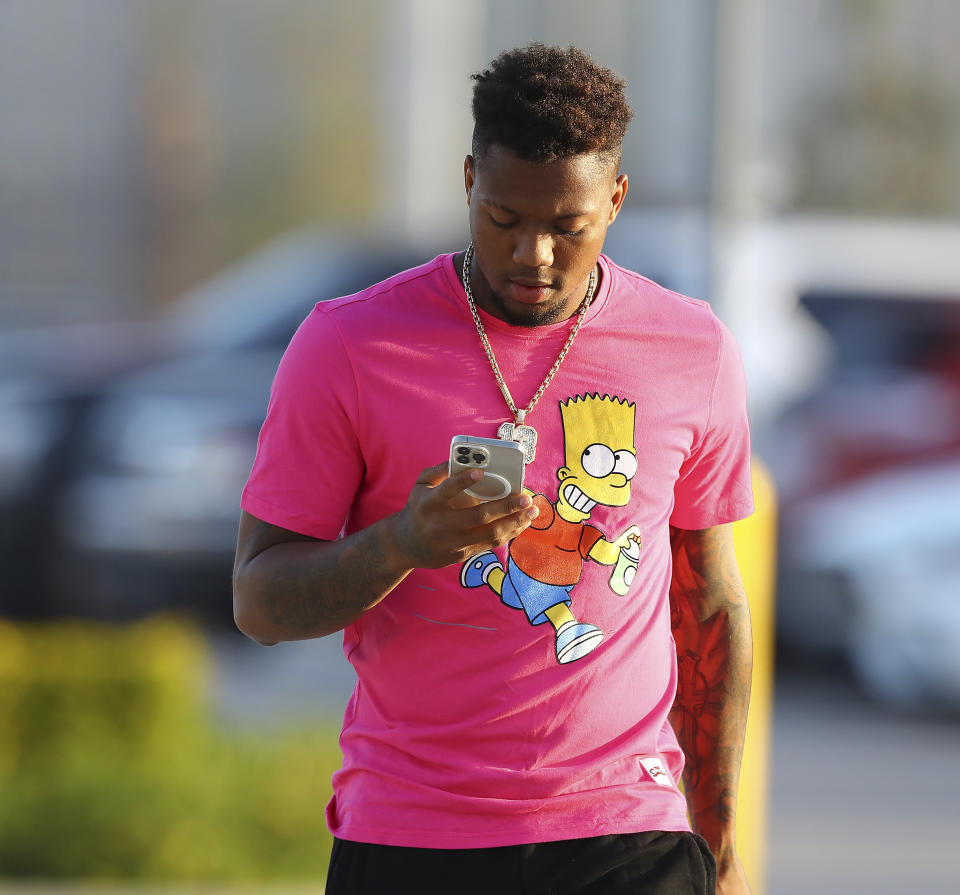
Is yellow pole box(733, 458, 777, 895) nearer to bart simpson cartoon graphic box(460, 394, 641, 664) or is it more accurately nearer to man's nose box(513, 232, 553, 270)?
bart simpson cartoon graphic box(460, 394, 641, 664)

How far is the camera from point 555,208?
6.93ft

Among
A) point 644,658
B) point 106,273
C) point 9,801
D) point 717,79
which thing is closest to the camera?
point 644,658

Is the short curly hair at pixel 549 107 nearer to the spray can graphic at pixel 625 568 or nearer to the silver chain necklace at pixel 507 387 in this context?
the silver chain necklace at pixel 507 387

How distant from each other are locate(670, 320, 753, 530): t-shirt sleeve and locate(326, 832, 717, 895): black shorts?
49 centimetres

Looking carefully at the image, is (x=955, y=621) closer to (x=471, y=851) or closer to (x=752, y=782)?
(x=752, y=782)

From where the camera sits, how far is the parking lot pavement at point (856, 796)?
5.79m

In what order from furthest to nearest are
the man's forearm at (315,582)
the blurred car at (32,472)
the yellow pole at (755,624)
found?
the blurred car at (32,472)
the yellow pole at (755,624)
the man's forearm at (315,582)

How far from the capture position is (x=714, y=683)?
2.52 meters

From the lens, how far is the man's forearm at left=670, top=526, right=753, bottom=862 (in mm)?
2510

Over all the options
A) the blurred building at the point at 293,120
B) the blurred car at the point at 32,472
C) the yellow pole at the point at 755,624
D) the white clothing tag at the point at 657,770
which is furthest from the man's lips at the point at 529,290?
the blurred building at the point at 293,120

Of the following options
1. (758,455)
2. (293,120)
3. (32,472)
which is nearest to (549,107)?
(758,455)

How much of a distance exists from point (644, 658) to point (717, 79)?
2.98 meters

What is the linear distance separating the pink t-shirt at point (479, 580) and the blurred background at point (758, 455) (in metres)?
2.62

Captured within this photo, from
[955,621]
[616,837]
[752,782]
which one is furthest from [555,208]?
[955,621]
